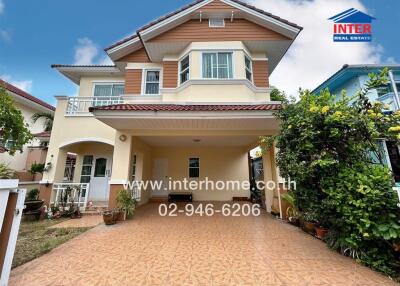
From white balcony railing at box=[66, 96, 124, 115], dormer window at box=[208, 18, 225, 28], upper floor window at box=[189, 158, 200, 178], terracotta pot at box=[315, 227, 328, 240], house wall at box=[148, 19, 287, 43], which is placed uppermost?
dormer window at box=[208, 18, 225, 28]

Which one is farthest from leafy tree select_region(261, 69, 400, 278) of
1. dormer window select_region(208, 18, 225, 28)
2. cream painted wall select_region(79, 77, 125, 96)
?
cream painted wall select_region(79, 77, 125, 96)

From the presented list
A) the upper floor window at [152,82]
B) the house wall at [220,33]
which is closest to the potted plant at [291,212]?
the house wall at [220,33]

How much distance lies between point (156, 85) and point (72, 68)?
4858mm

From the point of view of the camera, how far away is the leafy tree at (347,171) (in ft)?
9.42

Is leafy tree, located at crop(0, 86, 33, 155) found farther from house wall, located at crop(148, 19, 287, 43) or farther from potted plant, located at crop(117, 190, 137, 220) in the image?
house wall, located at crop(148, 19, 287, 43)

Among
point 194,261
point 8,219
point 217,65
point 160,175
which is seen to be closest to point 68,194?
point 160,175

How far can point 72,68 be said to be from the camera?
930 centimetres

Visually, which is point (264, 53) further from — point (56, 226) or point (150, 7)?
point (56, 226)

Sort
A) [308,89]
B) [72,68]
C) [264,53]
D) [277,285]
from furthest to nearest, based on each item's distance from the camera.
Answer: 1. [72,68]
2. [264,53]
3. [308,89]
4. [277,285]

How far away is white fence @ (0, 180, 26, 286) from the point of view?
2.38 metres

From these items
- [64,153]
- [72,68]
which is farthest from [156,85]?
[64,153]

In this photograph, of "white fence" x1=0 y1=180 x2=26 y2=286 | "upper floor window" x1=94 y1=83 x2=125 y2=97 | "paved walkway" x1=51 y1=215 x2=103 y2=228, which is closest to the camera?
"white fence" x1=0 y1=180 x2=26 y2=286

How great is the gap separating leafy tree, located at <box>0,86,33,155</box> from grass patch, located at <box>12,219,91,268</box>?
2382 mm

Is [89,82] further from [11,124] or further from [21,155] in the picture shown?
[21,155]
